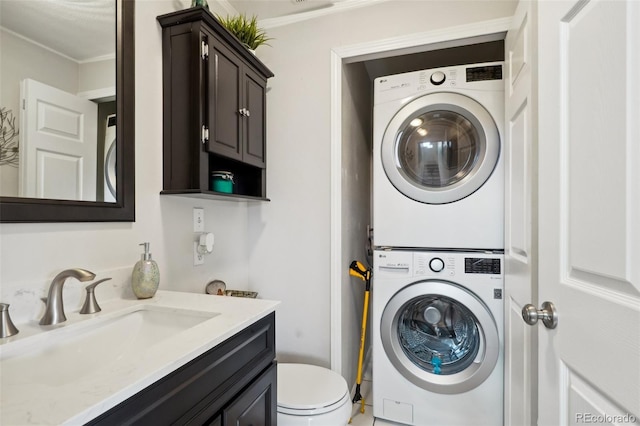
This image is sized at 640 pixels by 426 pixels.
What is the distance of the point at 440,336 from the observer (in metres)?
1.67

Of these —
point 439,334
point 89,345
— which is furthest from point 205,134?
point 439,334

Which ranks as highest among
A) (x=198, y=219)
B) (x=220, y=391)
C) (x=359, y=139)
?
(x=359, y=139)

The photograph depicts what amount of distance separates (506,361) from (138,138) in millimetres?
1898

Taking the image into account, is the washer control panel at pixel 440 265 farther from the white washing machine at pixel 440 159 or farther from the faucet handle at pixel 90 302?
the faucet handle at pixel 90 302

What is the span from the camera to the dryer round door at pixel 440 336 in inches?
59.4

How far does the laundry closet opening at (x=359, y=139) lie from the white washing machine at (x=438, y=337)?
0.28 meters

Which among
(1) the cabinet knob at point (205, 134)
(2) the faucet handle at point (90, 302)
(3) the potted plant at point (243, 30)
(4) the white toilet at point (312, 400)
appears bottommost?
(4) the white toilet at point (312, 400)

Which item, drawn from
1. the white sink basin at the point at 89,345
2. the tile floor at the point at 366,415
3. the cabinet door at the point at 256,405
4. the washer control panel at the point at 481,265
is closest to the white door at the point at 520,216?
the washer control panel at the point at 481,265

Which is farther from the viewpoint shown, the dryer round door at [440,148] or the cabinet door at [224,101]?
the dryer round door at [440,148]

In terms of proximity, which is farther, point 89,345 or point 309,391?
point 309,391

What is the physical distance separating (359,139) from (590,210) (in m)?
1.88

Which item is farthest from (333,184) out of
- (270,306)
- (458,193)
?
(270,306)

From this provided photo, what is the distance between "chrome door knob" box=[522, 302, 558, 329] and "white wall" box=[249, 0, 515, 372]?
1.10 meters

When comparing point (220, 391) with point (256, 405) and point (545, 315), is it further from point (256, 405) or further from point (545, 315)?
point (545, 315)
